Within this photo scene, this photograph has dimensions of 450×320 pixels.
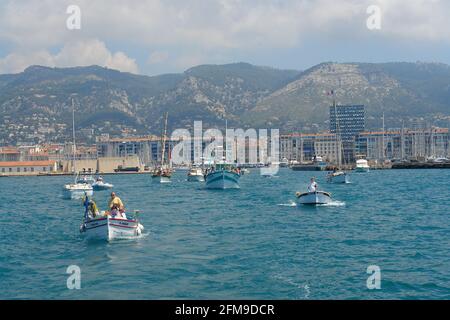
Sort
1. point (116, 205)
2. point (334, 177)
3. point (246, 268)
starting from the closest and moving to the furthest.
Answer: point (246, 268) < point (116, 205) < point (334, 177)

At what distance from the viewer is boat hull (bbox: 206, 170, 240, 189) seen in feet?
235

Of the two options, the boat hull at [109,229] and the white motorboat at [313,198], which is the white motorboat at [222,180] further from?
the boat hull at [109,229]

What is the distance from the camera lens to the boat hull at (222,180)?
7169 cm

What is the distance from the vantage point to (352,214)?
40000mm

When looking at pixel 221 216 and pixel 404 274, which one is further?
pixel 221 216

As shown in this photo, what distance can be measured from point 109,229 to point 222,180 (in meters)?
43.8

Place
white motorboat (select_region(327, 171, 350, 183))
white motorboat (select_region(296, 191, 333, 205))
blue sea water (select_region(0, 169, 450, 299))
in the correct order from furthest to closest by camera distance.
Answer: white motorboat (select_region(327, 171, 350, 183)), white motorboat (select_region(296, 191, 333, 205)), blue sea water (select_region(0, 169, 450, 299))

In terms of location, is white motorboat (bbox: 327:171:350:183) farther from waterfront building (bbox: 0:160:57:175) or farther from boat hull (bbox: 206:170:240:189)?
waterfront building (bbox: 0:160:57:175)

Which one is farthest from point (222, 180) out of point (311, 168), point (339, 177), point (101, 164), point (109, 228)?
point (101, 164)

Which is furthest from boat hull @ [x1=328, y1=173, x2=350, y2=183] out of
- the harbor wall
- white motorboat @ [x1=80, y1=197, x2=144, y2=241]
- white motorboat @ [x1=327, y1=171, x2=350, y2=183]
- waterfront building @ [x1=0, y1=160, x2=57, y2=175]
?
waterfront building @ [x1=0, y1=160, x2=57, y2=175]

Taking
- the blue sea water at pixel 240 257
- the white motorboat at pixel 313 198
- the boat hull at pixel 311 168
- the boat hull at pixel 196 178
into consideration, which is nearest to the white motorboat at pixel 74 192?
the blue sea water at pixel 240 257
